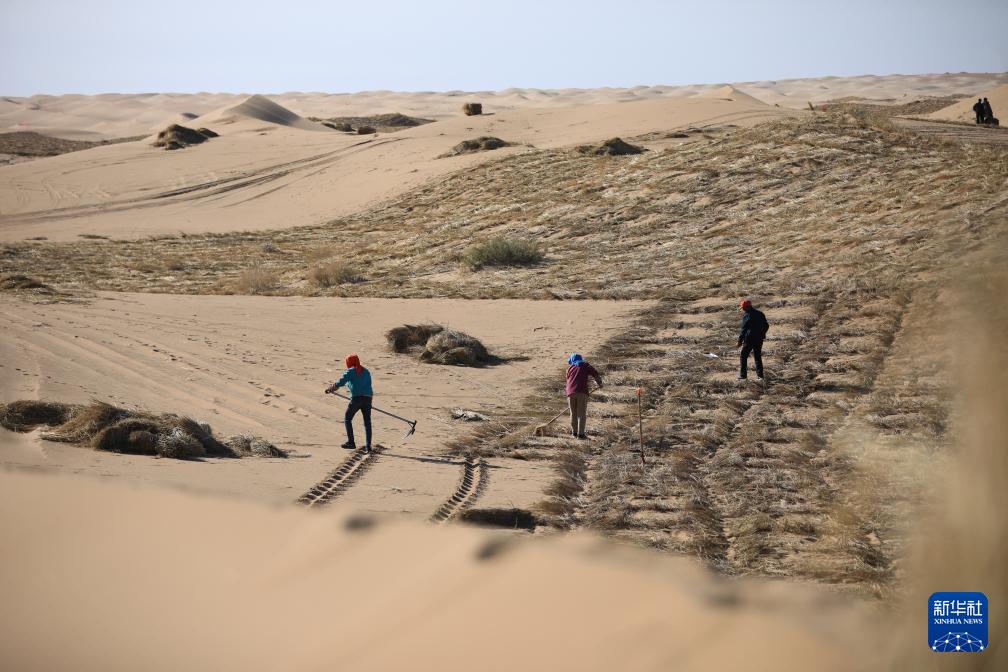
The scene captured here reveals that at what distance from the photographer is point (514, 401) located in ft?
44.2

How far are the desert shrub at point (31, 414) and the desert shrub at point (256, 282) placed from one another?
38.1ft

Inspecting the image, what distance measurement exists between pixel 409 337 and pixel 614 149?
67.6ft

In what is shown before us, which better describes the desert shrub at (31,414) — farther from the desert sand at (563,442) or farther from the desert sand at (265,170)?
the desert sand at (265,170)

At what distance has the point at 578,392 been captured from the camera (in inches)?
452

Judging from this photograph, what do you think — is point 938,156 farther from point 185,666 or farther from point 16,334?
point 185,666

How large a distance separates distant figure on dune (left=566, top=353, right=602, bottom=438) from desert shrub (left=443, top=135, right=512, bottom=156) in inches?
1187

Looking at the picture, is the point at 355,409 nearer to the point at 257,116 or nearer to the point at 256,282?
the point at 256,282

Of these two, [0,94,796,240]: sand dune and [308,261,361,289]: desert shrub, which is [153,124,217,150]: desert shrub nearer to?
[0,94,796,240]: sand dune

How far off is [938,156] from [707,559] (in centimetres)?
2258

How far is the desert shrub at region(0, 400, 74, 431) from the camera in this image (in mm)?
9984

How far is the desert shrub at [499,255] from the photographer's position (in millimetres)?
23969

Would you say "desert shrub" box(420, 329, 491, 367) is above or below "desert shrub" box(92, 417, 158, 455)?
below

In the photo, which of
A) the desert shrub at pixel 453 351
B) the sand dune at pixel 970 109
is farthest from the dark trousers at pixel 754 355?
the sand dune at pixel 970 109

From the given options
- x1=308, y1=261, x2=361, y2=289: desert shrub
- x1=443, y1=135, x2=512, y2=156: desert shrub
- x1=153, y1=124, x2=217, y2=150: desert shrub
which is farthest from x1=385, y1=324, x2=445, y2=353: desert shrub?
x1=153, y1=124, x2=217, y2=150: desert shrub
